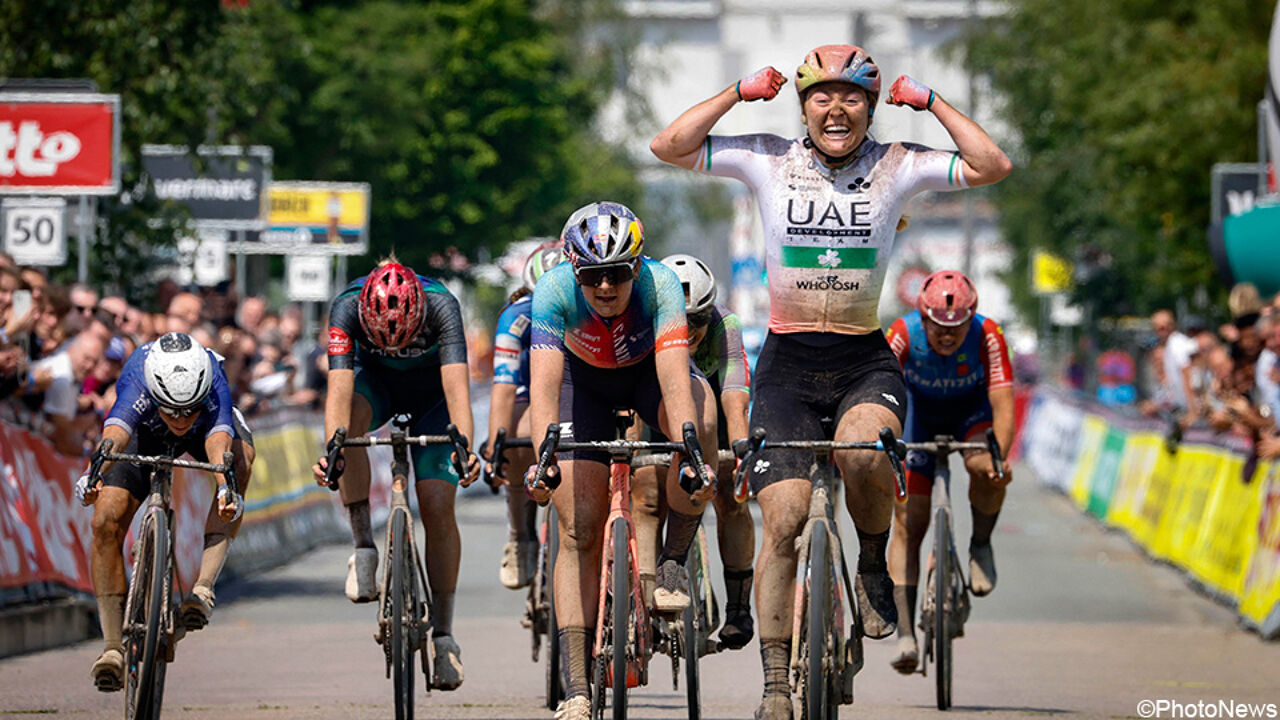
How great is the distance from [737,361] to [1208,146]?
20.2 metres

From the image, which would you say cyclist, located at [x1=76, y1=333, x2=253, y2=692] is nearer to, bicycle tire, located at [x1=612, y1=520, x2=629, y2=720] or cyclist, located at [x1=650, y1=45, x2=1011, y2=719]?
bicycle tire, located at [x1=612, y1=520, x2=629, y2=720]

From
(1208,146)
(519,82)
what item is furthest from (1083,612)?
(519,82)

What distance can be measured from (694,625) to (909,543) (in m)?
2.85

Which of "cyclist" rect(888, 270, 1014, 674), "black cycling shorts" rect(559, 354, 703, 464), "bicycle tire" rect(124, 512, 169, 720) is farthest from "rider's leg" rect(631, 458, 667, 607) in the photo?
"cyclist" rect(888, 270, 1014, 674)

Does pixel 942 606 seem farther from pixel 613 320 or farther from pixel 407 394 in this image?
pixel 613 320

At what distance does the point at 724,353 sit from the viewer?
10.7 meters

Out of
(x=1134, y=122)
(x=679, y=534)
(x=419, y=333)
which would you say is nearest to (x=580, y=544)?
(x=679, y=534)

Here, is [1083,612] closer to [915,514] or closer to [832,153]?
[915,514]

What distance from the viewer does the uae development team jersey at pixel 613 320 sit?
29.7 ft

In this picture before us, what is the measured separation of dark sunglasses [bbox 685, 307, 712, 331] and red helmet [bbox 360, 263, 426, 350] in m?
1.23

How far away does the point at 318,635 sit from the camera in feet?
49.8

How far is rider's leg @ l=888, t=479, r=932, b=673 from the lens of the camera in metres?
12.2

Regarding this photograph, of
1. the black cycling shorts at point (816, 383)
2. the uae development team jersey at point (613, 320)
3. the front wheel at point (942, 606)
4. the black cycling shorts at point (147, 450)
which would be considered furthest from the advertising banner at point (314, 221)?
the uae development team jersey at point (613, 320)

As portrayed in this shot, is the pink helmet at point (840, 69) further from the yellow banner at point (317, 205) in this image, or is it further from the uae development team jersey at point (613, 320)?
the yellow banner at point (317, 205)
